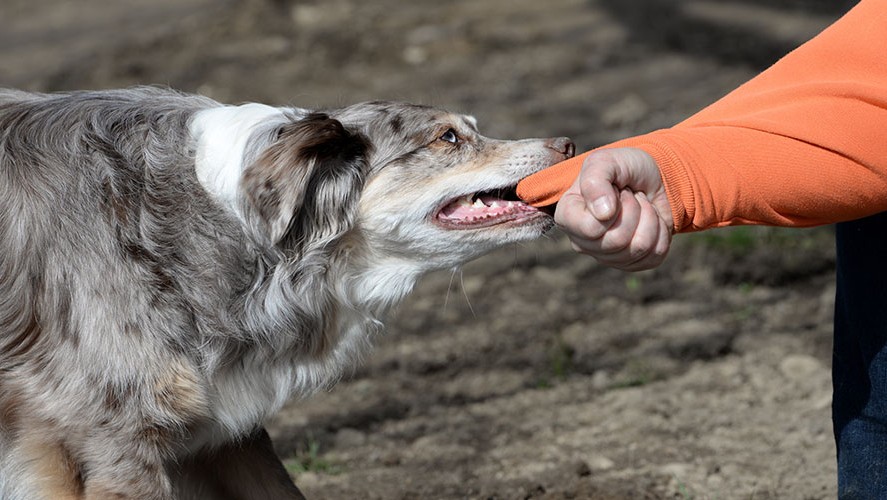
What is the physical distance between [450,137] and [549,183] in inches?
19.8

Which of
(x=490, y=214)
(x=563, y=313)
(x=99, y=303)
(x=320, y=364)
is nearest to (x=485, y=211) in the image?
(x=490, y=214)

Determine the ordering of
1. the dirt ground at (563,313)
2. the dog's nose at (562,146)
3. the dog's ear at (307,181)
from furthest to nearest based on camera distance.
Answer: the dirt ground at (563,313), the dog's nose at (562,146), the dog's ear at (307,181)

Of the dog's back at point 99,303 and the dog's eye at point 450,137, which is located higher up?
the dog's eye at point 450,137

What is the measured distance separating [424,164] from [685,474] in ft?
4.52

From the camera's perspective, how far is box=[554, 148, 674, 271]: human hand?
229 cm

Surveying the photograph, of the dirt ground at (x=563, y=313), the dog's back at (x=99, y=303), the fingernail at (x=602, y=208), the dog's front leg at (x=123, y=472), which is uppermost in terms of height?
the fingernail at (x=602, y=208)

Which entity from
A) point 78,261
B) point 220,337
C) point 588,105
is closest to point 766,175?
point 220,337

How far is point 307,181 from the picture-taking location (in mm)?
2938

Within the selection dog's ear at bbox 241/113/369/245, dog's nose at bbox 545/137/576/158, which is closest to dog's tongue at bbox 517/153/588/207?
dog's nose at bbox 545/137/576/158

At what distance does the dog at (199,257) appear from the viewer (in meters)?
2.80

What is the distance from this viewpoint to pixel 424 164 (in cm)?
324

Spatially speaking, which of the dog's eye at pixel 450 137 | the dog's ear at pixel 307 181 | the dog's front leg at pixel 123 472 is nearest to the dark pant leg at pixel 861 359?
the dog's eye at pixel 450 137

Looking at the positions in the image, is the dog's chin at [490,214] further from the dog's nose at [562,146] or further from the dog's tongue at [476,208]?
the dog's nose at [562,146]

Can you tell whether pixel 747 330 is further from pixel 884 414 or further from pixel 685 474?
pixel 884 414
